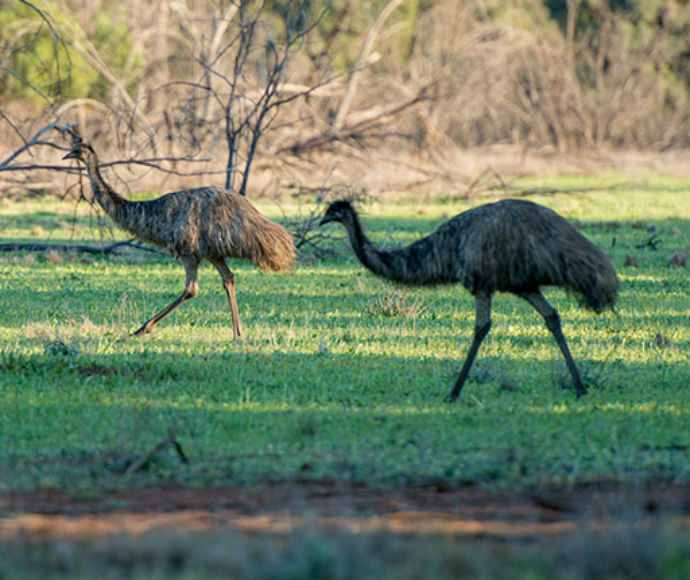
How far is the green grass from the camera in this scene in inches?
251

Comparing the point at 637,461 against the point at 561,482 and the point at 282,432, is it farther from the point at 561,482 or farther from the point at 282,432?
the point at 282,432

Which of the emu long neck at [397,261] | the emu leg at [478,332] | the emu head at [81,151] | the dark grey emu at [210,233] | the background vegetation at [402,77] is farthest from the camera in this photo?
the background vegetation at [402,77]

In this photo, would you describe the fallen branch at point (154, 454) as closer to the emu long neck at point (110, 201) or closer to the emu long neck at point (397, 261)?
the emu long neck at point (397, 261)

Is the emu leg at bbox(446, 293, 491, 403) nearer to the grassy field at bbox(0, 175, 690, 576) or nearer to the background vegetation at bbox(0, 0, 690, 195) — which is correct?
the grassy field at bbox(0, 175, 690, 576)

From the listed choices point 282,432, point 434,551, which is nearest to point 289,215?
point 282,432

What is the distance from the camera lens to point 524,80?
43.3m

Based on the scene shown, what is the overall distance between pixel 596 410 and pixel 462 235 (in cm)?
159

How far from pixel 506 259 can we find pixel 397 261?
3.04ft

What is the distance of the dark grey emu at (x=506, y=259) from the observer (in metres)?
7.79

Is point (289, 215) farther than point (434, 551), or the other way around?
point (289, 215)

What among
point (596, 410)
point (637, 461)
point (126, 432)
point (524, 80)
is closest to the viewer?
point (637, 461)

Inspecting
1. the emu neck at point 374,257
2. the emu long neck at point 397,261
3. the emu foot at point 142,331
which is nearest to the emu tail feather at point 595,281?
the emu long neck at point 397,261

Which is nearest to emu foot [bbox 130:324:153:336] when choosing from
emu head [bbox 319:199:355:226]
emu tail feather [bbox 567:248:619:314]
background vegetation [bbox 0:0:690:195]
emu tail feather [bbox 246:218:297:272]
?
emu tail feather [bbox 246:218:297:272]

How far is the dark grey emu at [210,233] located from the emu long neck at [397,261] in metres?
2.46
